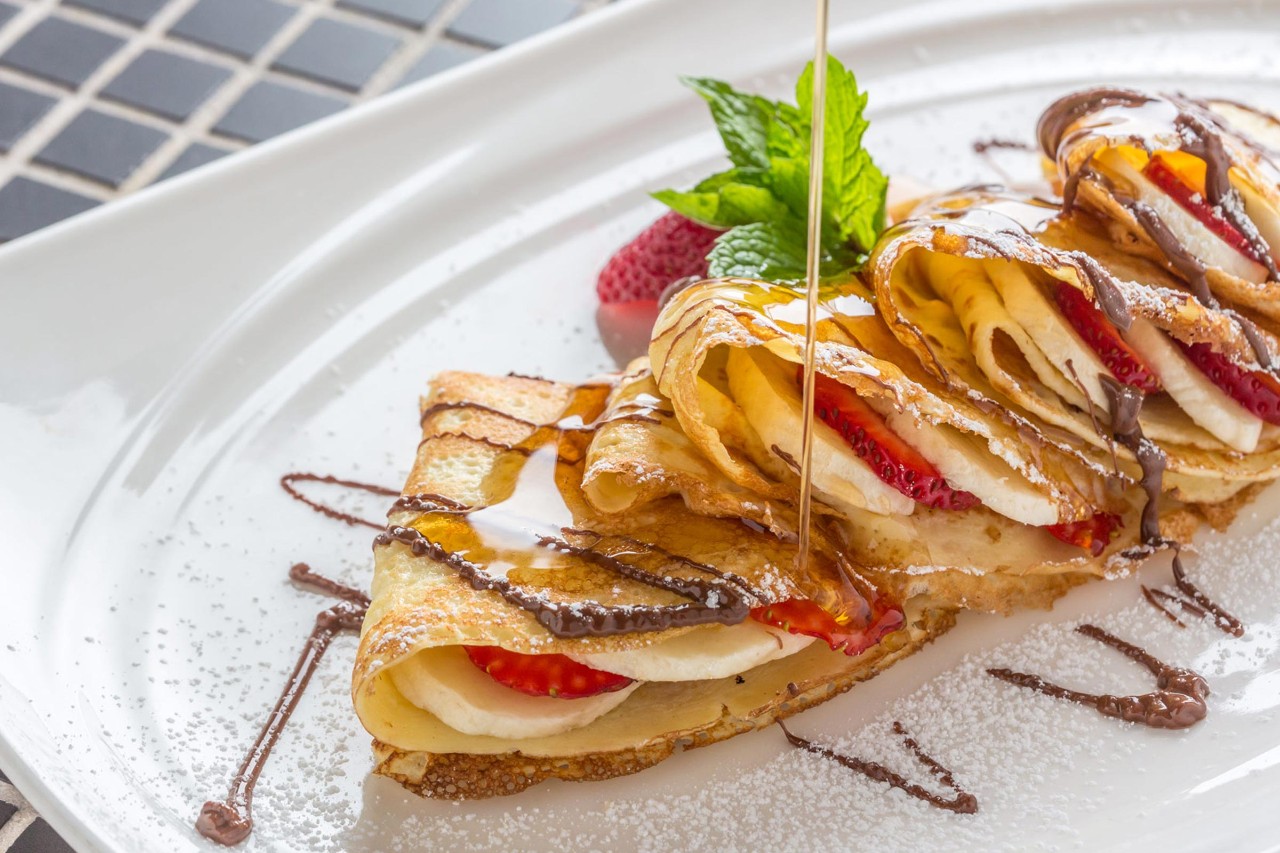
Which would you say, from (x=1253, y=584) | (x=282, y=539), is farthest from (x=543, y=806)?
(x=1253, y=584)

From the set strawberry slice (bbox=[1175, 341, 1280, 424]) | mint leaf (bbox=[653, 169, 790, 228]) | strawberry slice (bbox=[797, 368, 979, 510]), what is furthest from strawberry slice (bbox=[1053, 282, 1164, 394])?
mint leaf (bbox=[653, 169, 790, 228])

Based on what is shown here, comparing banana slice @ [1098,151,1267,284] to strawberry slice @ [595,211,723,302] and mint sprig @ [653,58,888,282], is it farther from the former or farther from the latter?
strawberry slice @ [595,211,723,302]

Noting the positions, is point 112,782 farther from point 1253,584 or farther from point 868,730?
point 1253,584

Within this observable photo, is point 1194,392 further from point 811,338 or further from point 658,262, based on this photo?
point 658,262

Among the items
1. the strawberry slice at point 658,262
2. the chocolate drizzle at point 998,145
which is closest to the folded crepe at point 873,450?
the strawberry slice at point 658,262

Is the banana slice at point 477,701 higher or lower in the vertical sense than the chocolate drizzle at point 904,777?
higher

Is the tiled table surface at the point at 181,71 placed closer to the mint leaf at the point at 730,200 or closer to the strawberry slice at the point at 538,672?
the mint leaf at the point at 730,200

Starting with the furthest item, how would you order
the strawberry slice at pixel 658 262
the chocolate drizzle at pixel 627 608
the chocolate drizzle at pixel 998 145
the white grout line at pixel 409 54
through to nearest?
the white grout line at pixel 409 54 < the chocolate drizzle at pixel 998 145 < the strawberry slice at pixel 658 262 < the chocolate drizzle at pixel 627 608
